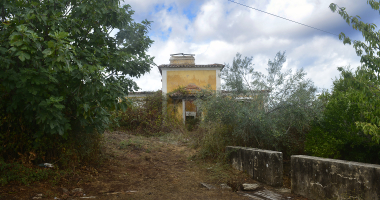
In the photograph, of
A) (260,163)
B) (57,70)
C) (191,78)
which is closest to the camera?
(57,70)

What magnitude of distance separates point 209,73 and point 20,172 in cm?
1303

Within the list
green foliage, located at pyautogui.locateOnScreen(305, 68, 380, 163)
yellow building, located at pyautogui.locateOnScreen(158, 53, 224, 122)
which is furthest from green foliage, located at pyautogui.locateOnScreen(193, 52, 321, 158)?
yellow building, located at pyautogui.locateOnScreen(158, 53, 224, 122)

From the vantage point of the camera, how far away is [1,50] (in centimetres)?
365

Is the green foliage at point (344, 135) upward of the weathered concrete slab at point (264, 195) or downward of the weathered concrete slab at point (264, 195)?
upward

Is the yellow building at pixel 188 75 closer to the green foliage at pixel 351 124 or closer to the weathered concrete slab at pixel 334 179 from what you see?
the green foliage at pixel 351 124

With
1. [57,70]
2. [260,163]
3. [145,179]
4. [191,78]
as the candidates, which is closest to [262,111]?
[260,163]

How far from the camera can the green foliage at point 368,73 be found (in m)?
4.20

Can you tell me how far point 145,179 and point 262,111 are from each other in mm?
3269

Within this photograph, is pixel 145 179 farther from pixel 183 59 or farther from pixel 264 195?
pixel 183 59

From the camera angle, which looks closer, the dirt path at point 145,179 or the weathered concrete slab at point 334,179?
the weathered concrete slab at point 334,179

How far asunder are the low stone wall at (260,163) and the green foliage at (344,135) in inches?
32.7

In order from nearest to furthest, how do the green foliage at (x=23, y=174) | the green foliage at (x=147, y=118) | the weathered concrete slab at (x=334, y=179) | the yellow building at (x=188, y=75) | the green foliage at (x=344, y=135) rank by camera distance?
the weathered concrete slab at (x=334, y=179) < the green foliage at (x=23, y=174) < the green foliage at (x=344, y=135) < the green foliage at (x=147, y=118) < the yellow building at (x=188, y=75)

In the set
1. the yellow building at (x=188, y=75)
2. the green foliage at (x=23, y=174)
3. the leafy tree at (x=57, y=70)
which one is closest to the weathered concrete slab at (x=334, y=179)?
the leafy tree at (x=57, y=70)

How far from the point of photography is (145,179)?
5.82m
